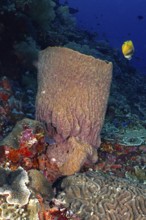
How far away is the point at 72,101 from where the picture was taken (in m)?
4.11

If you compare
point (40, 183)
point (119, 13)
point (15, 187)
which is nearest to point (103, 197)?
point (40, 183)

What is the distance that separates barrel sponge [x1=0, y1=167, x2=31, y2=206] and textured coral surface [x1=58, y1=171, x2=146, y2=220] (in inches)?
28.8

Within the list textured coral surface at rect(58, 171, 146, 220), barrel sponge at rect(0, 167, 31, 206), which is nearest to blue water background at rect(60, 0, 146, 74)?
textured coral surface at rect(58, 171, 146, 220)

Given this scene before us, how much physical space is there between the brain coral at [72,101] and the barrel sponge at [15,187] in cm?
102

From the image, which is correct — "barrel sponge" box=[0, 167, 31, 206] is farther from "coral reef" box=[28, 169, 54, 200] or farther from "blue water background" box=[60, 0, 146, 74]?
"blue water background" box=[60, 0, 146, 74]

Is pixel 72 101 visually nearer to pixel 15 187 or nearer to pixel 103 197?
pixel 103 197

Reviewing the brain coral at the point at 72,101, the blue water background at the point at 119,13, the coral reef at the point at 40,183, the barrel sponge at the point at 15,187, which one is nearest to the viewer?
the barrel sponge at the point at 15,187

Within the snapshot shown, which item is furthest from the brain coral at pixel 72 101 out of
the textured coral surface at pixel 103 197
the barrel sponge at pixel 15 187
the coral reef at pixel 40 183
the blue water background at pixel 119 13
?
the blue water background at pixel 119 13

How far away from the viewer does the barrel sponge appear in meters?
2.76

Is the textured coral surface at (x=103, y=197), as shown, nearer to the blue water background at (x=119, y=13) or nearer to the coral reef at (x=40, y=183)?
the coral reef at (x=40, y=183)

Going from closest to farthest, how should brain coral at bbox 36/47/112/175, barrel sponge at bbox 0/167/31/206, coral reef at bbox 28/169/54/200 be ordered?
barrel sponge at bbox 0/167/31/206, coral reef at bbox 28/169/54/200, brain coral at bbox 36/47/112/175

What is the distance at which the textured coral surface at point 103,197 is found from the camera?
353 centimetres

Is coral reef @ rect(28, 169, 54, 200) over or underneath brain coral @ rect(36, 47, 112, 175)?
underneath

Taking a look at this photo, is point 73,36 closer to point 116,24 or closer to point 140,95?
point 140,95
